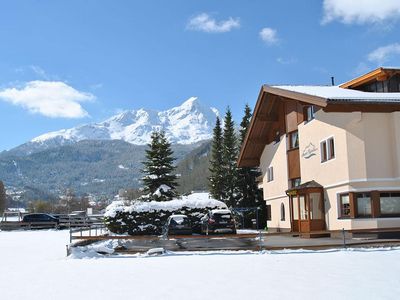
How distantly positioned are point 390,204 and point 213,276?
1398cm

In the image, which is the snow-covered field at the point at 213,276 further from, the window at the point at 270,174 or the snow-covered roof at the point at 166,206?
the window at the point at 270,174

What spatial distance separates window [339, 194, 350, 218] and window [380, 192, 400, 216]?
1651 millimetres

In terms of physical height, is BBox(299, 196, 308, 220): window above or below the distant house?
below

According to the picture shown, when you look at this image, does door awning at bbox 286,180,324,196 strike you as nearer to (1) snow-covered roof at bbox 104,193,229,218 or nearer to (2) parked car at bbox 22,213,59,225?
(1) snow-covered roof at bbox 104,193,229,218

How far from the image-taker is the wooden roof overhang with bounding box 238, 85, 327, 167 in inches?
1275

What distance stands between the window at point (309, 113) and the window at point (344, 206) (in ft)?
17.3

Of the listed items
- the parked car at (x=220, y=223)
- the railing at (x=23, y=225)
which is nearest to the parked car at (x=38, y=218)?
the railing at (x=23, y=225)

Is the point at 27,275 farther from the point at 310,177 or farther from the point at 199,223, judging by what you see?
the point at 199,223

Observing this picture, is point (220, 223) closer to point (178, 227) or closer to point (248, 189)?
point (178, 227)

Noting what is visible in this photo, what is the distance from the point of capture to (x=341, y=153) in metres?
25.2

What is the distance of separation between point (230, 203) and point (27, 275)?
120ft

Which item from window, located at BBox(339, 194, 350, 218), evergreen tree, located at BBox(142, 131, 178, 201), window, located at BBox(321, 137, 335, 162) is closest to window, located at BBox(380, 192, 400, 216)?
window, located at BBox(339, 194, 350, 218)

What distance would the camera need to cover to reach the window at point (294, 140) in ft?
104

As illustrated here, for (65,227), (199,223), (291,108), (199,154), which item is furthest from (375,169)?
(199,154)
